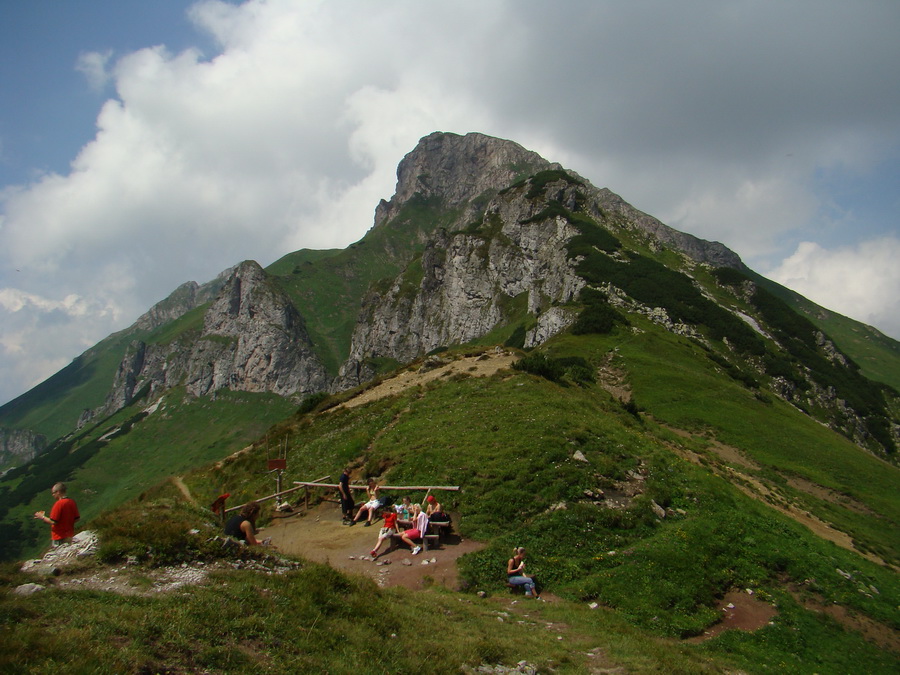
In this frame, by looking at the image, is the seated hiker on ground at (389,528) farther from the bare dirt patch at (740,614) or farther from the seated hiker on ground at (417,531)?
the bare dirt patch at (740,614)

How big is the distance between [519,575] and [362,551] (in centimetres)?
624

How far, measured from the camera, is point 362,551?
17047 millimetres

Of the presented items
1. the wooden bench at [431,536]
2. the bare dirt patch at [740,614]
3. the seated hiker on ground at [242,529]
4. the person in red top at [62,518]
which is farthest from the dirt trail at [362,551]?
the bare dirt patch at [740,614]

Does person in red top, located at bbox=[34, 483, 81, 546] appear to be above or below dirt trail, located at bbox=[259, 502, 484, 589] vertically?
above

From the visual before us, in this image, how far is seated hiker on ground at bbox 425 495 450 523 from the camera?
56.2ft

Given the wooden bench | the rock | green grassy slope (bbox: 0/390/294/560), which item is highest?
the rock

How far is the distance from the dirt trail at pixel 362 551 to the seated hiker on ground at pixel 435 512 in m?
0.72

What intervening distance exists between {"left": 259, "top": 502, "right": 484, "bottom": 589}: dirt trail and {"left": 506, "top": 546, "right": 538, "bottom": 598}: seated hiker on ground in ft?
5.54

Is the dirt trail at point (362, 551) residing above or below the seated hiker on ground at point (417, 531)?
below

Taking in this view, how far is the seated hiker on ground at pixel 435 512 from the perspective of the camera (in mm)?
17125

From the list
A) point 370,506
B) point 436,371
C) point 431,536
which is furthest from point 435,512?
point 436,371

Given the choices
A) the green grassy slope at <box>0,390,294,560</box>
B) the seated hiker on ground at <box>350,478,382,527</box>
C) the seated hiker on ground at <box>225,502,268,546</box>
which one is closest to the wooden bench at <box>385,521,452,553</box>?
the seated hiker on ground at <box>350,478,382,527</box>

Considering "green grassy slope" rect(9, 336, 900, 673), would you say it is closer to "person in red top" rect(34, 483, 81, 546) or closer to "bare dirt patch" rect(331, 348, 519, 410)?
"person in red top" rect(34, 483, 81, 546)

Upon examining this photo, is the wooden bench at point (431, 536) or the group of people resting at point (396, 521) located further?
the wooden bench at point (431, 536)
